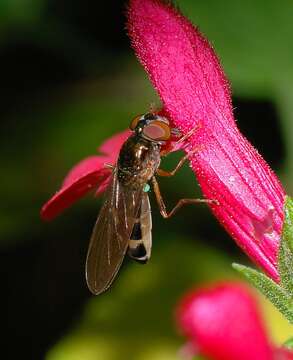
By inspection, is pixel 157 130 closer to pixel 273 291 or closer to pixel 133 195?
pixel 133 195

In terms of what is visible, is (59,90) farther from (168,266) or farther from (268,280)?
(268,280)

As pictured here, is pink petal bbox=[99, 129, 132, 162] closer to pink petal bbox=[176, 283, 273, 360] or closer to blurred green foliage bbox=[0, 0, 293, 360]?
pink petal bbox=[176, 283, 273, 360]

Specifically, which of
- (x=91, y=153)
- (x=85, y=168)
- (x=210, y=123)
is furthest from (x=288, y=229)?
(x=91, y=153)

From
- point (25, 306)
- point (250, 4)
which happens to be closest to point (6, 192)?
point (25, 306)

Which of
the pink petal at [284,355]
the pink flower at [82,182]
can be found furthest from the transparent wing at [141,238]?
the pink petal at [284,355]

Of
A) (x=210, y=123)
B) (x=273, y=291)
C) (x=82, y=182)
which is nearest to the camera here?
(x=273, y=291)
